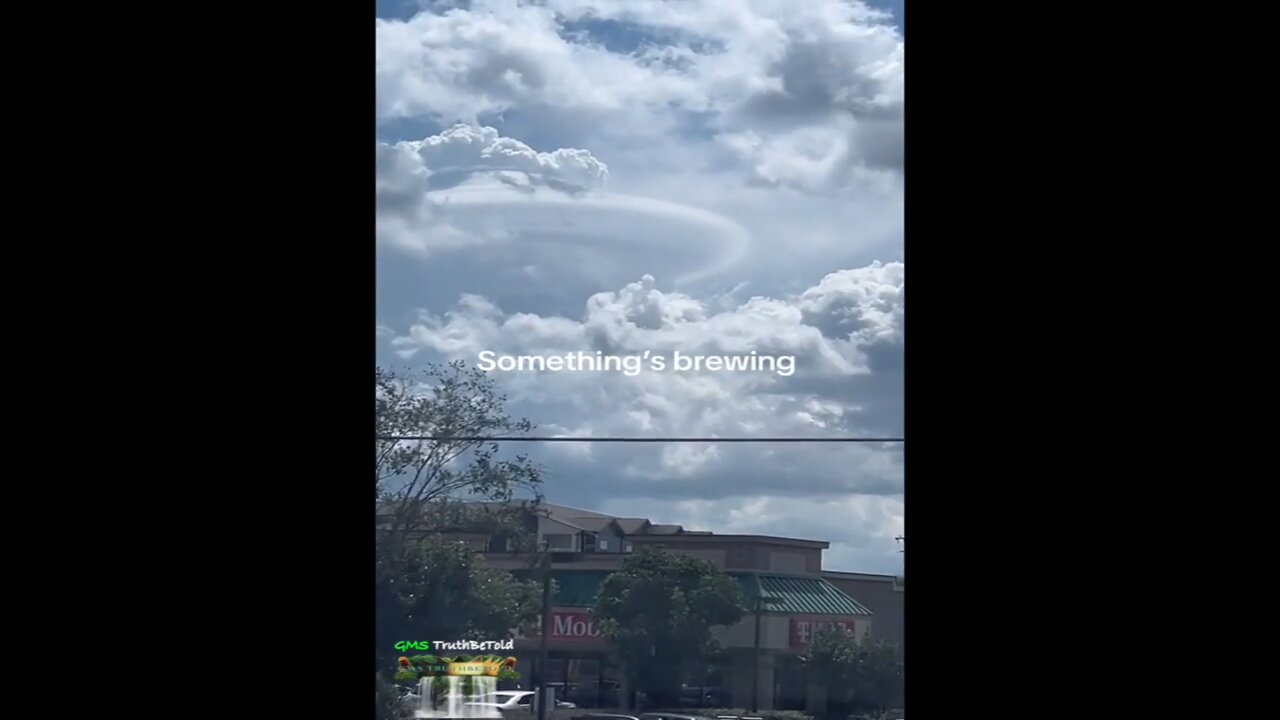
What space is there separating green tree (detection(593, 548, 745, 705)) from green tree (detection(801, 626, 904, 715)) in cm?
24

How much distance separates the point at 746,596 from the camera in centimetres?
330

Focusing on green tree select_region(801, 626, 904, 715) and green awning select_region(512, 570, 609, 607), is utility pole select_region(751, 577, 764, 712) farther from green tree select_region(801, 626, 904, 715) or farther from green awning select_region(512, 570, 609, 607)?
green awning select_region(512, 570, 609, 607)

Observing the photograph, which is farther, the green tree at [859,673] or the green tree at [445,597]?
the green tree at [445,597]

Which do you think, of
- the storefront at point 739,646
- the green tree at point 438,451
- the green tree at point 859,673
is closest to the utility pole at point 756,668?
the storefront at point 739,646

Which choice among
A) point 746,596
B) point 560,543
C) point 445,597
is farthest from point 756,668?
point 445,597

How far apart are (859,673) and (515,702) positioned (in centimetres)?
82

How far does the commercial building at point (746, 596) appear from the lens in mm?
3283

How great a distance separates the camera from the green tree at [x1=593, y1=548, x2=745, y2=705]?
332 cm

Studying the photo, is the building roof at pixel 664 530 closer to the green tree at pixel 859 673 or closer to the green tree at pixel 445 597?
the green tree at pixel 445 597

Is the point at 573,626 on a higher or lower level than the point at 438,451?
lower

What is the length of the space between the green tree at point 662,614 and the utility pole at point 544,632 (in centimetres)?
12

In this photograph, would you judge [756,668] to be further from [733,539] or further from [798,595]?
[733,539]
